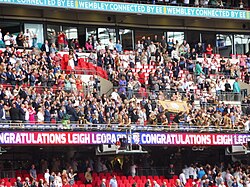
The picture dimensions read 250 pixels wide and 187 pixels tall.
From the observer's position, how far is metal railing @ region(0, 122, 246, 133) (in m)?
37.9

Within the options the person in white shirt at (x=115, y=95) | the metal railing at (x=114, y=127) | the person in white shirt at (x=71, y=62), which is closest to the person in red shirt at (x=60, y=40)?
the person in white shirt at (x=71, y=62)

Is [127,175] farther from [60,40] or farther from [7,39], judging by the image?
[60,40]

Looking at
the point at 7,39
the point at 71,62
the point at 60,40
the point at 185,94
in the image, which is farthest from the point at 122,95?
the point at 7,39

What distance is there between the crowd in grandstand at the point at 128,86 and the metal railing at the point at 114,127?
130 millimetres

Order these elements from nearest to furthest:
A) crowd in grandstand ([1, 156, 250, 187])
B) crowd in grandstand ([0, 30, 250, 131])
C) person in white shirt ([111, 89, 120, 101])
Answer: crowd in grandstand ([1, 156, 250, 187]) < crowd in grandstand ([0, 30, 250, 131]) < person in white shirt ([111, 89, 120, 101])

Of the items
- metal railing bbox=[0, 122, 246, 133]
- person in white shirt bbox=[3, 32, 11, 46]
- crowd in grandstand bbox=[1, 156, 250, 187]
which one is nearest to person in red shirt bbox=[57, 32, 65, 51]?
person in white shirt bbox=[3, 32, 11, 46]

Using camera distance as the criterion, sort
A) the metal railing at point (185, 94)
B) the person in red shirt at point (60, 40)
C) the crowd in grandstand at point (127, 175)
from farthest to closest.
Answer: the person in red shirt at point (60, 40)
the metal railing at point (185, 94)
the crowd in grandstand at point (127, 175)

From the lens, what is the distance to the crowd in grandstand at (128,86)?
39406 mm

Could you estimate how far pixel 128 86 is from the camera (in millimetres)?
44250

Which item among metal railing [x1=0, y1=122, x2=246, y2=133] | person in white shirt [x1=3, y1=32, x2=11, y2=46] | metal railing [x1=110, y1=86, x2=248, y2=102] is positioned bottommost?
metal railing [x1=0, y1=122, x2=246, y2=133]

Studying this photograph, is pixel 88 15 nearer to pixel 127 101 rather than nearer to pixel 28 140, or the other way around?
pixel 127 101

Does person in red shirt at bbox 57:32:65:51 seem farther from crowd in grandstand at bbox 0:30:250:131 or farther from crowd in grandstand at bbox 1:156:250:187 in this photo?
crowd in grandstand at bbox 1:156:250:187

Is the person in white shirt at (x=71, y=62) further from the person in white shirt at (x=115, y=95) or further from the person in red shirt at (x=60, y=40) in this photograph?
the person in white shirt at (x=115, y=95)

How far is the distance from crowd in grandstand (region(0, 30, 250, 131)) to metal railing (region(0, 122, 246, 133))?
13 centimetres
